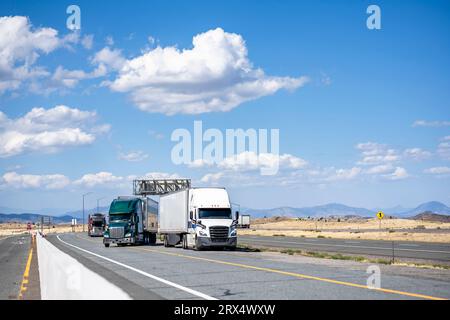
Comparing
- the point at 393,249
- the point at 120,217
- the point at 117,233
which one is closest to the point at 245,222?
the point at 120,217

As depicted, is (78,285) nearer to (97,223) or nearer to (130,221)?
(130,221)

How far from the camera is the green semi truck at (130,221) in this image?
46.3 metres

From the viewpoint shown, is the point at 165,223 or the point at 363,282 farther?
the point at 165,223

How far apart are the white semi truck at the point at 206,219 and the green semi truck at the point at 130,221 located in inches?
351

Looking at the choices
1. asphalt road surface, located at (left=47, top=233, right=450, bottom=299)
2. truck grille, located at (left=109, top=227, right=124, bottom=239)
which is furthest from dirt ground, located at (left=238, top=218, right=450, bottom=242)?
asphalt road surface, located at (left=47, top=233, right=450, bottom=299)

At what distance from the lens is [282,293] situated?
13.0 meters

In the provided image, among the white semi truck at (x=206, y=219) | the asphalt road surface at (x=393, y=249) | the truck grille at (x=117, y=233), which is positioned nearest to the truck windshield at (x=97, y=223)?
the truck grille at (x=117, y=233)

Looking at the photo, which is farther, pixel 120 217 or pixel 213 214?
pixel 120 217

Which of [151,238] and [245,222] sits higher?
[151,238]

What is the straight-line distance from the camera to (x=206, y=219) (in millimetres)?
34875

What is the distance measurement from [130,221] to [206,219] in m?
13.6
